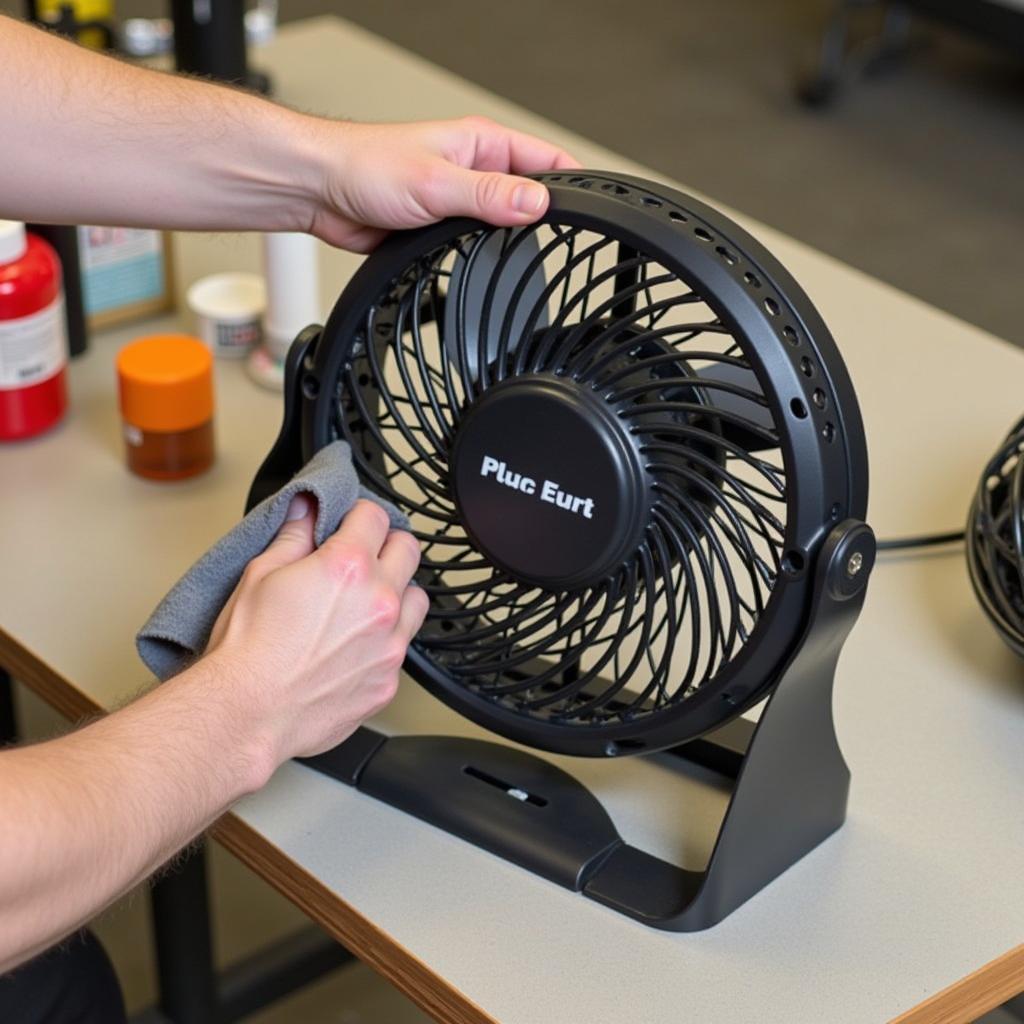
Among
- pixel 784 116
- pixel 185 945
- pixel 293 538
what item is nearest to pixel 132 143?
pixel 293 538

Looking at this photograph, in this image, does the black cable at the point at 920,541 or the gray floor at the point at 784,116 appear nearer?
the black cable at the point at 920,541

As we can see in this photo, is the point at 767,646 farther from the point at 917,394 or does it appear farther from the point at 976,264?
the point at 976,264

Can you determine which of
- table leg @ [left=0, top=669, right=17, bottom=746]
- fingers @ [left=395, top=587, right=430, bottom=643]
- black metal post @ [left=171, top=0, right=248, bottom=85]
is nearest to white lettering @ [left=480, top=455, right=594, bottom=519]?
fingers @ [left=395, top=587, right=430, bottom=643]

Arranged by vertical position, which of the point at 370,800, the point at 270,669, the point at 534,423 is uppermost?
the point at 534,423

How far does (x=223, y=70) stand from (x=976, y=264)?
197cm

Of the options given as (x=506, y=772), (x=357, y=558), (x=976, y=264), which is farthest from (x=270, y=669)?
(x=976, y=264)

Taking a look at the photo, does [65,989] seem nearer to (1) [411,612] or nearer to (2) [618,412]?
(1) [411,612]

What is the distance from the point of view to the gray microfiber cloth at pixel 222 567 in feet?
3.00

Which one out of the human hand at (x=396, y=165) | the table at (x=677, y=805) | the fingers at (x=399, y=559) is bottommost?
the table at (x=677, y=805)

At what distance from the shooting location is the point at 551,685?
961 mm

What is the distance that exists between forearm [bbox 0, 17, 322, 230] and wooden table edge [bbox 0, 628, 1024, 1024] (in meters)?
0.42

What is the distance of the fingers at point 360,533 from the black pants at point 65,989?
0.41 m

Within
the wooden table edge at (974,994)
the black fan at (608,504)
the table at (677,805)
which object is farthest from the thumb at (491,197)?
the wooden table edge at (974,994)

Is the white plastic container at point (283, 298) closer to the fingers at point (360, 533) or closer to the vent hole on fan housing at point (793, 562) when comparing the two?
the fingers at point (360, 533)
